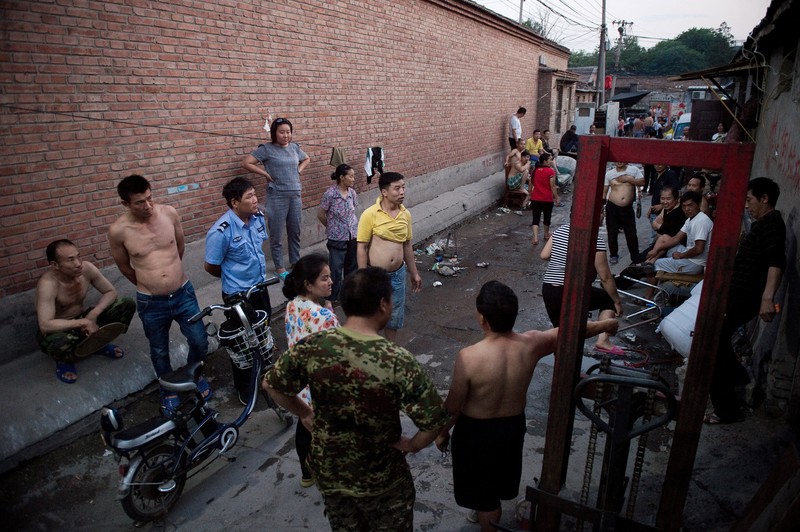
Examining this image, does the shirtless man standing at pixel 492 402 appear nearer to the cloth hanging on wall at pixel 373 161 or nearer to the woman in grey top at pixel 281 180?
the woman in grey top at pixel 281 180

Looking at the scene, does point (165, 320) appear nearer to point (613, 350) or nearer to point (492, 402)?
point (492, 402)

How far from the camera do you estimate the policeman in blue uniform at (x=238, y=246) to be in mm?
4523

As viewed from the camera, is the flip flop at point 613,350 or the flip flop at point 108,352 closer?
the flip flop at point 108,352

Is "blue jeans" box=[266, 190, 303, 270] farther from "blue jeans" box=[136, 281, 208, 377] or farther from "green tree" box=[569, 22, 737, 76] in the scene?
"green tree" box=[569, 22, 737, 76]

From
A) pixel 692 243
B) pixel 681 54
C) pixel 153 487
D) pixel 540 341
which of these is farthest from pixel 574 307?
pixel 681 54

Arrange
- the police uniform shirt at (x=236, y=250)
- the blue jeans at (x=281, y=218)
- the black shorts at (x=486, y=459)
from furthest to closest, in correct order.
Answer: the blue jeans at (x=281, y=218)
the police uniform shirt at (x=236, y=250)
the black shorts at (x=486, y=459)

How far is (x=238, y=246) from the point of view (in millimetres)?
4613

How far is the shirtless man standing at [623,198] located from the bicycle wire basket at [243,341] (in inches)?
235

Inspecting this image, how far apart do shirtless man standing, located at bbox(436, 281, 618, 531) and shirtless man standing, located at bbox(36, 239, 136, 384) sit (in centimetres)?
336

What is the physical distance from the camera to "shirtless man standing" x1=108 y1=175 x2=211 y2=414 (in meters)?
4.30

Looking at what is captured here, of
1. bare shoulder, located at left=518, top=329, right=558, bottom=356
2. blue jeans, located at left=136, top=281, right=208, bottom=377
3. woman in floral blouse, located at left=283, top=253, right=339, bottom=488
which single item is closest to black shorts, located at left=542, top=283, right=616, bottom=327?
bare shoulder, located at left=518, top=329, right=558, bottom=356

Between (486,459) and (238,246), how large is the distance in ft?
9.44

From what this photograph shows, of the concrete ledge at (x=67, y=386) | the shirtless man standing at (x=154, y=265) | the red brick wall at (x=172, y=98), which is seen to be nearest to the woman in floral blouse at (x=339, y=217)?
the red brick wall at (x=172, y=98)

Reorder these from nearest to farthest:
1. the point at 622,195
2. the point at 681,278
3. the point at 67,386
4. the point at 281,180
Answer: the point at 67,386 < the point at 681,278 < the point at 281,180 < the point at 622,195
